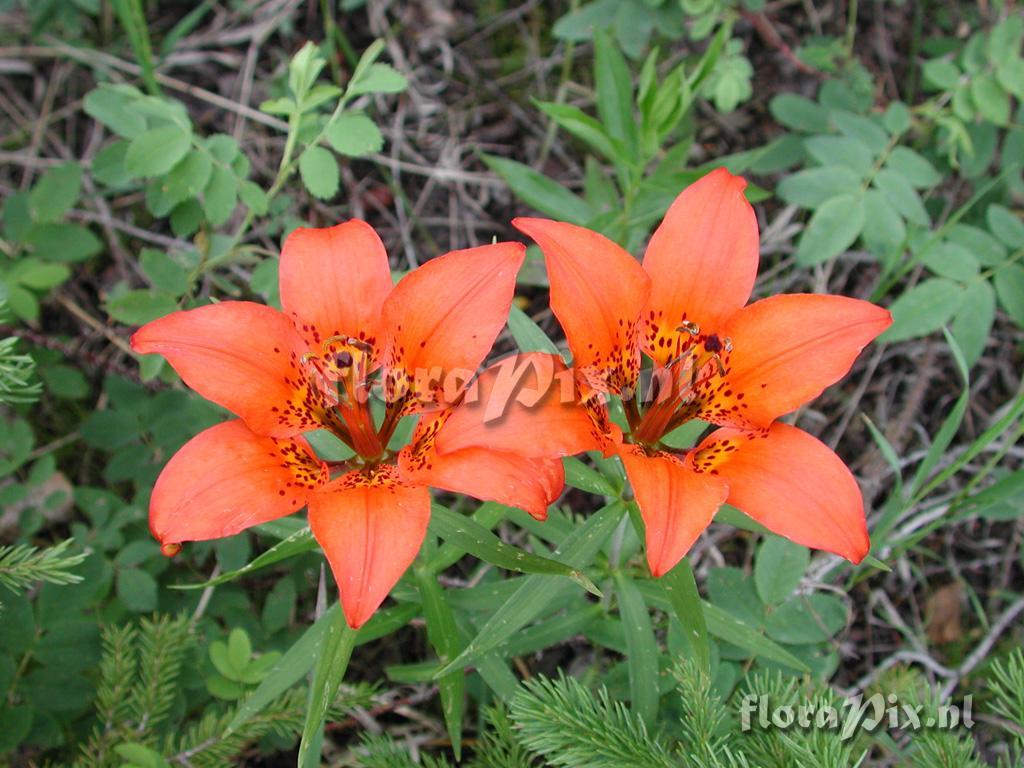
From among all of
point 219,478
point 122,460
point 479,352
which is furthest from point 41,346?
point 479,352

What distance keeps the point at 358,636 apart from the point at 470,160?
2.21 metres

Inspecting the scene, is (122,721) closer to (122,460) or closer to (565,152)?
(122,460)

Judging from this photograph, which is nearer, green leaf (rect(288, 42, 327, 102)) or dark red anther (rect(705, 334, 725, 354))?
dark red anther (rect(705, 334, 725, 354))

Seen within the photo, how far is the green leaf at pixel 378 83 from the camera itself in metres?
2.59

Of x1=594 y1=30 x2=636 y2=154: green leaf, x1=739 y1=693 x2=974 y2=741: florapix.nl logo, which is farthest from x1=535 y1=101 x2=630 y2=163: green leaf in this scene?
x1=739 y1=693 x2=974 y2=741: florapix.nl logo

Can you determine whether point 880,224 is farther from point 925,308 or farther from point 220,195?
point 220,195

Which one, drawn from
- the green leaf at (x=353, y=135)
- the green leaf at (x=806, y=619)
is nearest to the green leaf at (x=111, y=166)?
the green leaf at (x=353, y=135)

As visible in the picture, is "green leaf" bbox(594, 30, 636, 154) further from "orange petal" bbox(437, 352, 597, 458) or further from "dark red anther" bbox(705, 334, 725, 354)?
"orange petal" bbox(437, 352, 597, 458)

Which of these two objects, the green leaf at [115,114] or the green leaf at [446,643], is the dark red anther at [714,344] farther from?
the green leaf at [115,114]

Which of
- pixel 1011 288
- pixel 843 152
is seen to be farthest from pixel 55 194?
pixel 1011 288

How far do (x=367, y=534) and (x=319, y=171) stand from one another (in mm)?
1244

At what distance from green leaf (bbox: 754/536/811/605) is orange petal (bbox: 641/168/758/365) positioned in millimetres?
782

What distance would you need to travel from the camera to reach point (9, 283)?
2979mm

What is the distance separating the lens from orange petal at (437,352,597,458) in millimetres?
1754
